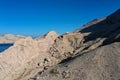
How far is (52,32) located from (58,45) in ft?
20.4

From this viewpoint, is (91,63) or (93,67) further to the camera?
(91,63)

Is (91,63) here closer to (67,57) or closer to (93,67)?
(93,67)

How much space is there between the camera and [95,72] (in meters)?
25.9

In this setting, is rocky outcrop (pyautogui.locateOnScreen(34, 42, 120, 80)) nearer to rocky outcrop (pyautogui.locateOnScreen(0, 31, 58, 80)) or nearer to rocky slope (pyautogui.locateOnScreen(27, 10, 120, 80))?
rocky slope (pyautogui.locateOnScreen(27, 10, 120, 80))

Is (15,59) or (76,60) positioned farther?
(15,59)

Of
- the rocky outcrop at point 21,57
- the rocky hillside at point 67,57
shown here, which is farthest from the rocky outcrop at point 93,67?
the rocky outcrop at point 21,57

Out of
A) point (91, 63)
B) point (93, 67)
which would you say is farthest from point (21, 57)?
point (93, 67)

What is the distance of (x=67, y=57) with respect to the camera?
1359 inches

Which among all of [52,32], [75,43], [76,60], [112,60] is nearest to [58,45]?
[75,43]

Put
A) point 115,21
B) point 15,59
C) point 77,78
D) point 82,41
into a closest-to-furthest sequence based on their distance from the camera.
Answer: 1. point 77,78
2. point 15,59
3. point 82,41
4. point 115,21

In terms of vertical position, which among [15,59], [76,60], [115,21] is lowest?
[76,60]

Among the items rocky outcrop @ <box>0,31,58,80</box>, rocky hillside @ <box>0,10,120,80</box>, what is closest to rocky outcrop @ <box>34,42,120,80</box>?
rocky hillside @ <box>0,10,120,80</box>

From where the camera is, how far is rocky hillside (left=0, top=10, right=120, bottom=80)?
26.5m

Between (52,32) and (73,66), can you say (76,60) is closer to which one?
(73,66)
